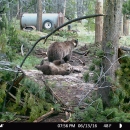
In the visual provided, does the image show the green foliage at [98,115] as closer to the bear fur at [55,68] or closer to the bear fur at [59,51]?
the bear fur at [55,68]

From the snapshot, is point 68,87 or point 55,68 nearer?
point 68,87

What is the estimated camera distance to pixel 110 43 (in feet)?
20.5

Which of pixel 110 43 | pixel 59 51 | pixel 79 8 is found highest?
pixel 79 8

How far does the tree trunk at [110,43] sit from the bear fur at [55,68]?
3.31m

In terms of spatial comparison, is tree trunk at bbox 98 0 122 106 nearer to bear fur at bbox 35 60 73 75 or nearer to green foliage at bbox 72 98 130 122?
green foliage at bbox 72 98 130 122

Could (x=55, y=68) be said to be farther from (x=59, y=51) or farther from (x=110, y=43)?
(x=110, y=43)

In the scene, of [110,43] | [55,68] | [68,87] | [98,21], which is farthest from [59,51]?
[110,43]

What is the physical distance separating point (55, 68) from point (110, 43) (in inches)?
153

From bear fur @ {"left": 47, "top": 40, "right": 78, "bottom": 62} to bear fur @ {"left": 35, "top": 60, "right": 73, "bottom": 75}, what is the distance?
775 millimetres

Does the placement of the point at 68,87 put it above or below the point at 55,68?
below

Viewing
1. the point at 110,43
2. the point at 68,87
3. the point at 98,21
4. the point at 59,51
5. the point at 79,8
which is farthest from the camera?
the point at 79,8

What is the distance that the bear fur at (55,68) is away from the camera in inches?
374

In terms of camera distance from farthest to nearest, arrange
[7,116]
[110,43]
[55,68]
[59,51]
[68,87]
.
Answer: [59,51]
[55,68]
[68,87]
[110,43]
[7,116]

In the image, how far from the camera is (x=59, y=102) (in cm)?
641
